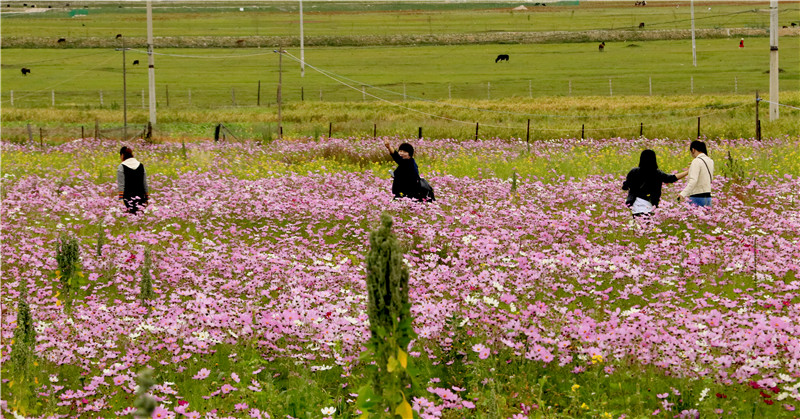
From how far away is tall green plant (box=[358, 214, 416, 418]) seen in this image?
420 cm

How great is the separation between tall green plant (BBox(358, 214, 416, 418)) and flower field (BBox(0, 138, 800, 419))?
0.25 meters

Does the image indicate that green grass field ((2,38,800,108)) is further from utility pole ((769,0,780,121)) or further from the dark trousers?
the dark trousers

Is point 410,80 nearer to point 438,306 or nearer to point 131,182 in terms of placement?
point 131,182

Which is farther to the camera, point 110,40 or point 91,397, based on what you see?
point 110,40

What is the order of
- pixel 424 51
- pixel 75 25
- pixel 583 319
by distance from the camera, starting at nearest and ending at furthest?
pixel 583 319
pixel 424 51
pixel 75 25

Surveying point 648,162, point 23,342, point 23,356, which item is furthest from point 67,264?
point 648,162

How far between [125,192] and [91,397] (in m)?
8.22

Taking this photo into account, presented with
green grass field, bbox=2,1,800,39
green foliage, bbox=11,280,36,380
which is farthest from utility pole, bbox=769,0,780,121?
green grass field, bbox=2,1,800,39

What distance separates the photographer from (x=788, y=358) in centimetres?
619

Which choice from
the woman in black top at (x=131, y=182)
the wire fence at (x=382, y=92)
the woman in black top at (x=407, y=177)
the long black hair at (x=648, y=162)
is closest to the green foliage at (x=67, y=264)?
the woman in black top at (x=131, y=182)

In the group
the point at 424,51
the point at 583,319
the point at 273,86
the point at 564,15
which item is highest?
the point at 564,15

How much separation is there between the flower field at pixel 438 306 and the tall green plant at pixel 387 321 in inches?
9.8

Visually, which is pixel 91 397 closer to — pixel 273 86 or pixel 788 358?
pixel 788 358

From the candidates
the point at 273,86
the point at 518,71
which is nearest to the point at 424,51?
the point at 518,71
